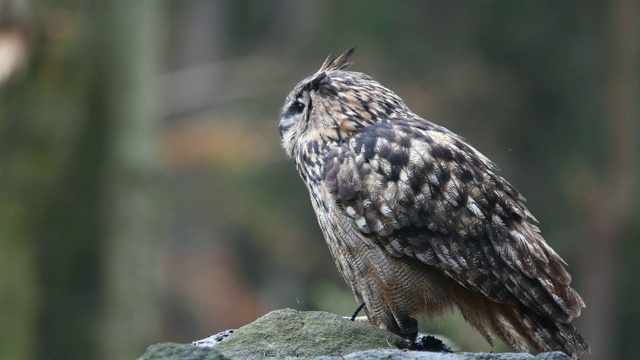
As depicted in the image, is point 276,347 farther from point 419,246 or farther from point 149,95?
point 149,95

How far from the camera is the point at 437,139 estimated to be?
557cm

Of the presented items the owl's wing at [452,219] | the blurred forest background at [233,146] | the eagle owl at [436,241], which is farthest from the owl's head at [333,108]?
the blurred forest background at [233,146]

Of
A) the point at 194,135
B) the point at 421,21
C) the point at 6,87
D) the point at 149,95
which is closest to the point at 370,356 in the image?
the point at 6,87

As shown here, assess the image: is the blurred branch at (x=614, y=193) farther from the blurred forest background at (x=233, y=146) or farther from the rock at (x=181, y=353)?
the rock at (x=181, y=353)

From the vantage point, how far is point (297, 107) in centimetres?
614

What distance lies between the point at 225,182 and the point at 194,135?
1166mm

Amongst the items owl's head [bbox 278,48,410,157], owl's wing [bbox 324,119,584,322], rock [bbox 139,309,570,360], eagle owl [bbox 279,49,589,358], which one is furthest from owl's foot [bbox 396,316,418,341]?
owl's head [bbox 278,48,410,157]

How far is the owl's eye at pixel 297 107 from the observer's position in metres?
6.10

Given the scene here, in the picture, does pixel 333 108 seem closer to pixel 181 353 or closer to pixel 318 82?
pixel 318 82

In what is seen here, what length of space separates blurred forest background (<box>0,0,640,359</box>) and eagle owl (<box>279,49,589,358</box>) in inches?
137

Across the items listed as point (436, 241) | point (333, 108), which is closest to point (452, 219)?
point (436, 241)

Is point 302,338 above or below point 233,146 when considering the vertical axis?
below

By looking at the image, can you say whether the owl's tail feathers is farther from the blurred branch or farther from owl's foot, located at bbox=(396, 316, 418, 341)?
the blurred branch

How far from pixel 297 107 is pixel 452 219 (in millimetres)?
1228
